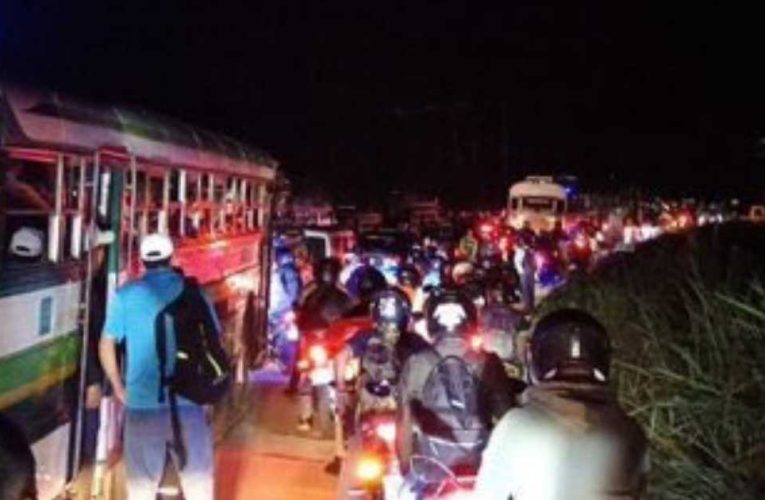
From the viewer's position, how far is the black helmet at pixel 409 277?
645 inches

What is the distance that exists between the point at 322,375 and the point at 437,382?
521 centimetres

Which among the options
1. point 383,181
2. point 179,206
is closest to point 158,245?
point 179,206

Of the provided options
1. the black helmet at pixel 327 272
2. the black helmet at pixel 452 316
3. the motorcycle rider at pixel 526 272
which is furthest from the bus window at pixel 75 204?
the motorcycle rider at pixel 526 272

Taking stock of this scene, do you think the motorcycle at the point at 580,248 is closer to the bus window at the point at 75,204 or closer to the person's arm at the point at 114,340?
the bus window at the point at 75,204

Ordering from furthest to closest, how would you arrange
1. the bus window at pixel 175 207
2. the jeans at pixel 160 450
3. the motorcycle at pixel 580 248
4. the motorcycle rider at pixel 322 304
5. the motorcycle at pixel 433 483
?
the motorcycle at pixel 580 248
the motorcycle rider at pixel 322 304
the bus window at pixel 175 207
the jeans at pixel 160 450
the motorcycle at pixel 433 483

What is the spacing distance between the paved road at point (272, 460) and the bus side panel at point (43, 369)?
8.08 ft

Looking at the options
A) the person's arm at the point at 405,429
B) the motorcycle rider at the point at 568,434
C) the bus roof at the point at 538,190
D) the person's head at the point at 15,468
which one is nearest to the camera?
the person's head at the point at 15,468

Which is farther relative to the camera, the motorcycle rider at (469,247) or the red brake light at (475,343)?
the motorcycle rider at (469,247)

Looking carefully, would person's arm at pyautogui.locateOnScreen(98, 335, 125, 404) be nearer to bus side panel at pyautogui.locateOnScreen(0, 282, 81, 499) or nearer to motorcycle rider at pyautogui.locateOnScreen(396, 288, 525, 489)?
bus side panel at pyautogui.locateOnScreen(0, 282, 81, 499)

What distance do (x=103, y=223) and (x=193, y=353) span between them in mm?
1502

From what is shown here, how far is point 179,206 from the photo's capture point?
10719 millimetres

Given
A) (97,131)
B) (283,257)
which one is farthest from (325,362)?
(283,257)

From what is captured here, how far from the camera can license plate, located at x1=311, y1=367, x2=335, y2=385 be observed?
1184cm

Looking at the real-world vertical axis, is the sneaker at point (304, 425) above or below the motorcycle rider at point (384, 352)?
below
